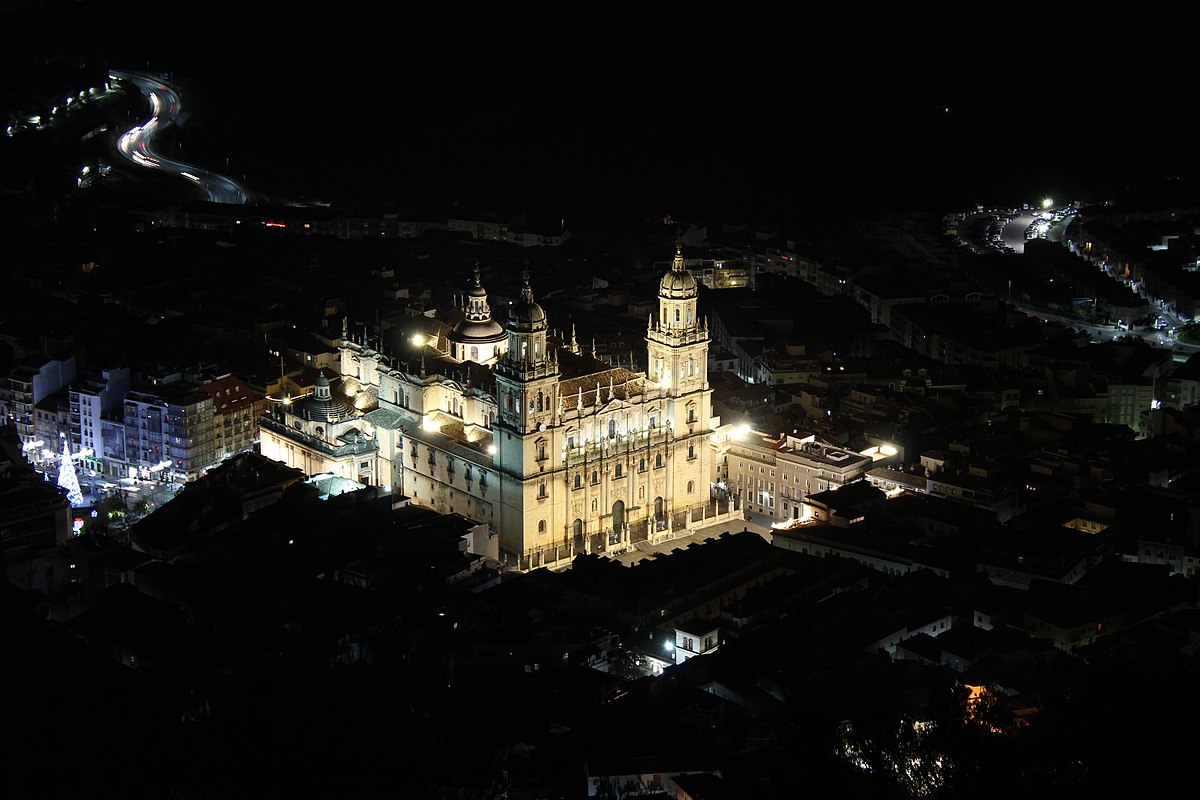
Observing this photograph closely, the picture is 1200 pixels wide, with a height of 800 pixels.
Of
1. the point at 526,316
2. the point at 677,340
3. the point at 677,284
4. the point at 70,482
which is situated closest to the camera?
the point at 526,316

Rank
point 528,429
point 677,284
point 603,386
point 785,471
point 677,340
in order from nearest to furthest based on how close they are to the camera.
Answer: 1. point 528,429
2. point 603,386
3. point 677,284
4. point 677,340
5. point 785,471

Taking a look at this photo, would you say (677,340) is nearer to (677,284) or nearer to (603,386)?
(677,284)

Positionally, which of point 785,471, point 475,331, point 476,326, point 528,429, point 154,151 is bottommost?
point 785,471

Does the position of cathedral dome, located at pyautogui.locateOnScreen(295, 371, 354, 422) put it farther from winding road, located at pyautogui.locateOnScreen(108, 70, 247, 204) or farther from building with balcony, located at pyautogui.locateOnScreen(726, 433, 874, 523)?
winding road, located at pyautogui.locateOnScreen(108, 70, 247, 204)

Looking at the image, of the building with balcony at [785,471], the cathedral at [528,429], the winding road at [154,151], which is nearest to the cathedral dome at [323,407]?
the cathedral at [528,429]

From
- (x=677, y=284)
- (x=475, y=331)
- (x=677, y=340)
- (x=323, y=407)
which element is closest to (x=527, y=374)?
(x=677, y=340)
